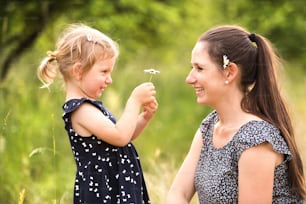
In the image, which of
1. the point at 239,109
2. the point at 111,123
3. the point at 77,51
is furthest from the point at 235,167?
the point at 77,51

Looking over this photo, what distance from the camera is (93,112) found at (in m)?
3.38

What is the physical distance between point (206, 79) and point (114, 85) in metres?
6.68

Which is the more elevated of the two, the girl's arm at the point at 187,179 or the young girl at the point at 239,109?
the young girl at the point at 239,109

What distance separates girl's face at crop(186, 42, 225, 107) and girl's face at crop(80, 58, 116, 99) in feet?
1.20

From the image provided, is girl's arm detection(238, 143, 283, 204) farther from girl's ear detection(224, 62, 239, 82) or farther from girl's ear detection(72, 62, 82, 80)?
girl's ear detection(72, 62, 82, 80)

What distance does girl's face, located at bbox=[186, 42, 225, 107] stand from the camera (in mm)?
3480

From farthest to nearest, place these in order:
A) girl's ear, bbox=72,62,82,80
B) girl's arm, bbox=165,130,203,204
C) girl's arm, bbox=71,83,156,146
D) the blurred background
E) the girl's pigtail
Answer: the blurred background, girl's arm, bbox=165,130,203,204, the girl's pigtail, girl's ear, bbox=72,62,82,80, girl's arm, bbox=71,83,156,146

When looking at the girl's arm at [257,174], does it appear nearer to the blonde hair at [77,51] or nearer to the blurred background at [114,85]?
Result: the blurred background at [114,85]

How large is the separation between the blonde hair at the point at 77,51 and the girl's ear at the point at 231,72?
0.50 meters

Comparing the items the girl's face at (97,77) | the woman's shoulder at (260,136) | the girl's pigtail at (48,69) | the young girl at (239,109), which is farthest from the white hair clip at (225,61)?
the girl's pigtail at (48,69)

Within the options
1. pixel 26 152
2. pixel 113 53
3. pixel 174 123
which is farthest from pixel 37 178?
pixel 174 123

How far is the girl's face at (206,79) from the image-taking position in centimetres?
348

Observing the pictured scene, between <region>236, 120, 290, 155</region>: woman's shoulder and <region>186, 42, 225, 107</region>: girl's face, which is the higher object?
<region>186, 42, 225, 107</region>: girl's face

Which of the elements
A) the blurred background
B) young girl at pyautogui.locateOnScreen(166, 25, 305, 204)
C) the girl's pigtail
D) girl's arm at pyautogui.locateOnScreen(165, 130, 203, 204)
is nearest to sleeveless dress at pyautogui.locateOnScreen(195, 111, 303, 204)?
young girl at pyautogui.locateOnScreen(166, 25, 305, 204)
